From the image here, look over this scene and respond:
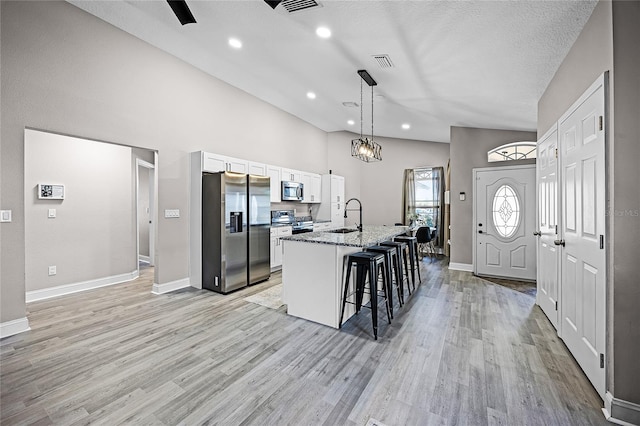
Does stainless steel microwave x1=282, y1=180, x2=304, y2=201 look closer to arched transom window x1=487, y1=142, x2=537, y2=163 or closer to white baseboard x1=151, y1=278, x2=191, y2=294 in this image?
white baseboard x1=151, y1=278, x2=191, y2=294

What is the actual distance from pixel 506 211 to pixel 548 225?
1.96 metres

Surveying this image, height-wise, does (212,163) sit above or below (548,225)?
above

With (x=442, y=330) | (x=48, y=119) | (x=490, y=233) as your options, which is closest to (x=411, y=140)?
(x=490, y=233)

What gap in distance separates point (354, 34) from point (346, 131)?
513cm

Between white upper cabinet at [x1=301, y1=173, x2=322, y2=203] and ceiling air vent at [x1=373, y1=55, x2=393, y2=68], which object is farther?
white upper cabinet at [x1=301, y1=173, x2=322, y2=203]

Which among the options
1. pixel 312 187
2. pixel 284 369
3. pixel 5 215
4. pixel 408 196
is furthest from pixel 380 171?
pixel 5 215

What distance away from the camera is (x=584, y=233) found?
2127 mm

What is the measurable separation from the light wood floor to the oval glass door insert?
169 centimetres

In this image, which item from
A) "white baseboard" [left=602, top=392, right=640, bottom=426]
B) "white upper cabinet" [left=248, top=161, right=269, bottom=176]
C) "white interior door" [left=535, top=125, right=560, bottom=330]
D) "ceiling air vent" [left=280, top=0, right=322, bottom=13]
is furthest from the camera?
"white upper cabinet" [left=248, top=161, right=269, bottom=176]

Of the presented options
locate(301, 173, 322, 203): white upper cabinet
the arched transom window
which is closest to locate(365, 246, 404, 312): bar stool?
the arched transom window

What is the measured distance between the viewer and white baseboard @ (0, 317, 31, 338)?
8.90ft

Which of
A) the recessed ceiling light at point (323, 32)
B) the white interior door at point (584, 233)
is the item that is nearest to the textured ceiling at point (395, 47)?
the recessed ceiling light at point (323, 32)

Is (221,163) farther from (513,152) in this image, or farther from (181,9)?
(513,152)

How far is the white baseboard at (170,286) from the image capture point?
4.09 m
